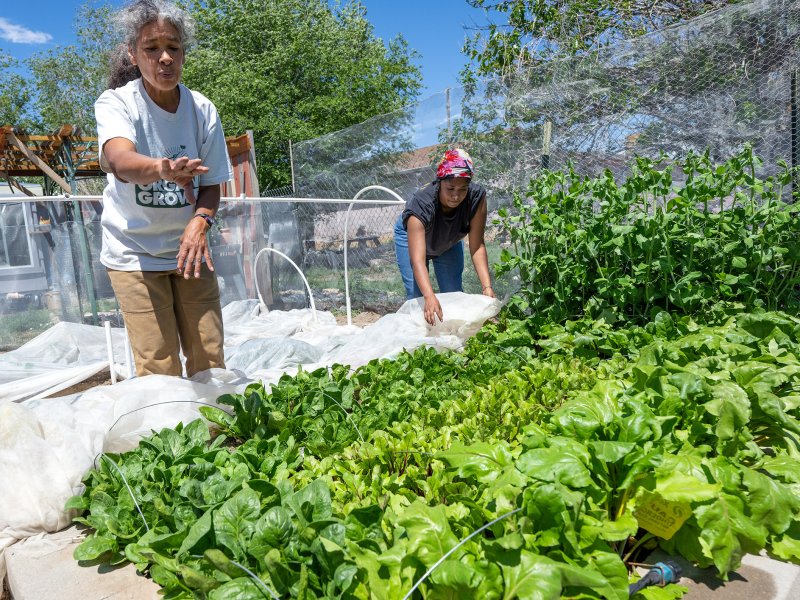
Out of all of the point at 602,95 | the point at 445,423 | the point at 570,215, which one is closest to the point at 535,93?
the point at 602,95

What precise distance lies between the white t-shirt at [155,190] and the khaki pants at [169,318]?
0.08 m

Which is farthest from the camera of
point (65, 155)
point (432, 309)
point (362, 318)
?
point (65, 155)

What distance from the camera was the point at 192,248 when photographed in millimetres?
2500

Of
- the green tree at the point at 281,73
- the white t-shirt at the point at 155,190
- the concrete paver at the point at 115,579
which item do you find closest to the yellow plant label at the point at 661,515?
the concrete paver at the point at 115,579

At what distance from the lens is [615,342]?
3068 mm

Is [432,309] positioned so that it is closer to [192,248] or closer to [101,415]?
[192,248]

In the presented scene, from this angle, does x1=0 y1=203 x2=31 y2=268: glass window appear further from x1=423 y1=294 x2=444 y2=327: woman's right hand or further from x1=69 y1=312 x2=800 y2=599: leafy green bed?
x1=423 y1=294 x2=444 y2=327: woman's right hand

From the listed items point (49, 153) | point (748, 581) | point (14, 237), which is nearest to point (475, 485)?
point (748, 581)

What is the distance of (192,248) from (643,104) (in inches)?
143

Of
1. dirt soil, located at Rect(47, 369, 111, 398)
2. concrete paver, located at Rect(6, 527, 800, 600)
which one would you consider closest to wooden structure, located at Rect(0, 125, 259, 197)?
dirt soil, located at Rect(47, 369, 111, 398)

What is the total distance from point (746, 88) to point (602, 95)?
3.27ft

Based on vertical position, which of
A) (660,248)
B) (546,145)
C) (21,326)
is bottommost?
(21,326)

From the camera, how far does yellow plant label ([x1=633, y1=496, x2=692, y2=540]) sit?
5.20ft

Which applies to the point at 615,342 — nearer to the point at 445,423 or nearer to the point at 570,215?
the point at 570,215
